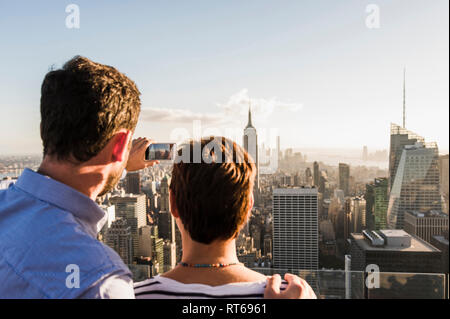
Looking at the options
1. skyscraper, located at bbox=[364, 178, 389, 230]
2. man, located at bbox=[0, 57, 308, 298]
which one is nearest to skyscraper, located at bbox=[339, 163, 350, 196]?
skyscraper, located at bbox=[364, 178, 389, 230]

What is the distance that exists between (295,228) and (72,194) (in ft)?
32.6

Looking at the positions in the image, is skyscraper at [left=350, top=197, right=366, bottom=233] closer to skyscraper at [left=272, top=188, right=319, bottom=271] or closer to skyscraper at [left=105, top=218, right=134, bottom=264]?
skyscraper at [left=272, top=188, right=319, bottom=271]

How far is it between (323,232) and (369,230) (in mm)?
1509

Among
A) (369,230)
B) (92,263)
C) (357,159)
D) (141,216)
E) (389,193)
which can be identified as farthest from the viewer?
(389,193)

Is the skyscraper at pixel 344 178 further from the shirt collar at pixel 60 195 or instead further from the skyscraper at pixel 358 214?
the shirt collar at pixel 60 195

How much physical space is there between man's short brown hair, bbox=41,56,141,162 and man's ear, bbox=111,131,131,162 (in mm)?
14

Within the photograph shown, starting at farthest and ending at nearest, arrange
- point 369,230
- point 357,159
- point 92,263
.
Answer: point 369,230
point 357,159
point 92,263

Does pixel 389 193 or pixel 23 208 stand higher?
pixel 23 208

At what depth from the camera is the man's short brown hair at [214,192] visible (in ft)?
1.87

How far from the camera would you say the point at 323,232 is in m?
10.7
